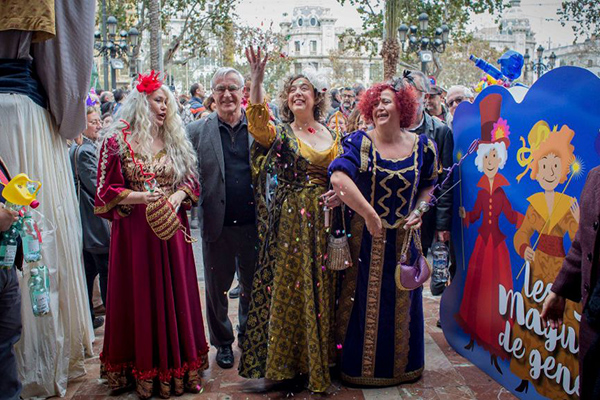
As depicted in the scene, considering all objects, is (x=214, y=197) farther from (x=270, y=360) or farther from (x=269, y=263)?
(x=270, y=360)

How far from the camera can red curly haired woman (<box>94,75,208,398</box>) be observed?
11.8 ft

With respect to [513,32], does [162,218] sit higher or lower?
lower

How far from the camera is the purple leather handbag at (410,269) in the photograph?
353 cm

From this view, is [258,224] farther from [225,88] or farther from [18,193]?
[18,193]

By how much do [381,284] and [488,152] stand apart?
45.4 inches

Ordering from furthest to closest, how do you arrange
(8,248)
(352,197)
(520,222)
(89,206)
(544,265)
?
(89,206) < (520,222) < (352,197) < (544,265) < (8,248)


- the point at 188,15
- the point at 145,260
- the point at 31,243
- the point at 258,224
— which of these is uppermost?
the point at 188,15

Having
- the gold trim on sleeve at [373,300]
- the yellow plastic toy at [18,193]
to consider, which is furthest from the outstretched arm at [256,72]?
the yellow plastic toy at [18,193]

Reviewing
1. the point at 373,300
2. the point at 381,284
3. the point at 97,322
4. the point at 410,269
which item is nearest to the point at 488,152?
the point at 410,269

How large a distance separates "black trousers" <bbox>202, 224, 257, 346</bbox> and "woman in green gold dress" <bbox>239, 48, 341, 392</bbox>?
37 centimetres

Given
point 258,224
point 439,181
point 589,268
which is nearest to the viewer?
point 589,268

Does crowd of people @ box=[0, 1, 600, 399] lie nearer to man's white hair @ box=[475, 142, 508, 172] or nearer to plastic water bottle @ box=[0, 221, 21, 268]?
man's white hair @ box=[475, 142, 508, 172]

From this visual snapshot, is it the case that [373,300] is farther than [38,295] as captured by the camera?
Yes

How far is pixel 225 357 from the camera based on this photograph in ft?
13.8
